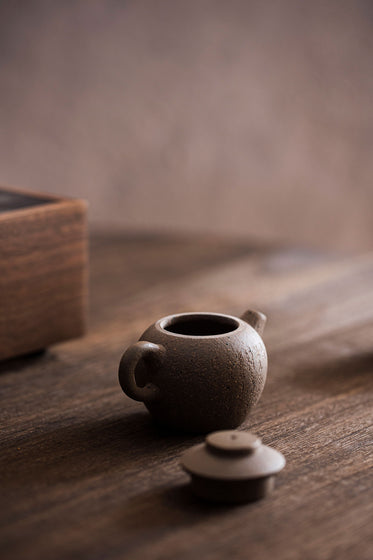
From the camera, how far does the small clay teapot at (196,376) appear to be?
3.30 ft

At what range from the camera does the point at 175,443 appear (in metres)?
1.05

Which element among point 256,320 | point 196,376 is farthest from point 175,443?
point 256,320

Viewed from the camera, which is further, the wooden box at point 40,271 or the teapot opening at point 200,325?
the wooden box at point 40,271

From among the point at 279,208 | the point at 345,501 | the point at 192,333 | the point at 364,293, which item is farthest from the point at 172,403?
the point at 279,208

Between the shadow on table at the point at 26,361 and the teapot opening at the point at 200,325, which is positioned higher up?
the teapot opening at the point at 200,325

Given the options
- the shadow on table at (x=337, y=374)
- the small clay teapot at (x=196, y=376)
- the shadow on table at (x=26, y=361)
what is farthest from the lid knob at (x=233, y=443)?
the shadow on table at (x=26, y=361)

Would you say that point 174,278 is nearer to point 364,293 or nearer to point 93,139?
point 364,293

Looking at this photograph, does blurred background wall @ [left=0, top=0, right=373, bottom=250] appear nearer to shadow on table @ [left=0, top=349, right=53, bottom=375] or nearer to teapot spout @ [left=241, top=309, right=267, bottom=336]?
shadow on table @ [left=0, top=349, right=53, bottom=375]

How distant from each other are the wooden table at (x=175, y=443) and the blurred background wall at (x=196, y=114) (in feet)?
3.03

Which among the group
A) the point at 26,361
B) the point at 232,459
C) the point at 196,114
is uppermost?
the point at 196,114

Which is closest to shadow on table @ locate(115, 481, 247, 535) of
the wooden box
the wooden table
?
the wooden table

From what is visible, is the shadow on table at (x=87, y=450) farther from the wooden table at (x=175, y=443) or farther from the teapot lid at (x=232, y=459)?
the teapot lid at (x=232, y=459)

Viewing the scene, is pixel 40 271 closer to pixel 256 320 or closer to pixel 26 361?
pixel 26 361

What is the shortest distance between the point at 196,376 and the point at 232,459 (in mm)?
156
